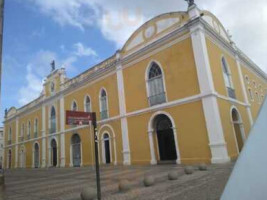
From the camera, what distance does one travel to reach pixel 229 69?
15.4 m

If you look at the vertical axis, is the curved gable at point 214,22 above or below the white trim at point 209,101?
above

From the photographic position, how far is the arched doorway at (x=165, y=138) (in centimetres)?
1392

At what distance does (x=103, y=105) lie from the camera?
1812 centimetres

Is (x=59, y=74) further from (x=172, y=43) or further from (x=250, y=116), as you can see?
(x=250, y=116)

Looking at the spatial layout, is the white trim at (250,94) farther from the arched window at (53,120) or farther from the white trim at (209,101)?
the arched window at (53,120)

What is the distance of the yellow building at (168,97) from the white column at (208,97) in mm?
48

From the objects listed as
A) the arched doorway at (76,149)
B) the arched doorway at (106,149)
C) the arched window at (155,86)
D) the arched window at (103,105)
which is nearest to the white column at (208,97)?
the arched window at (155,86)

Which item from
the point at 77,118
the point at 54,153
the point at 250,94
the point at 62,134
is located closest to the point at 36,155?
the point at 54,153

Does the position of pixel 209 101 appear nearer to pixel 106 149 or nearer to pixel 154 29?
pixel 154 29

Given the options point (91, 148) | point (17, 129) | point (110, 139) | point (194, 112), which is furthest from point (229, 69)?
point (17, 129)

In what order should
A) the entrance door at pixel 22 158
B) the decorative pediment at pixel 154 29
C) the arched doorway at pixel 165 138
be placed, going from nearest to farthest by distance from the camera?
the decorative pediment at pixel 154 29, the arched doorway at pixel 165 138, the entrance door at pixel 22 158

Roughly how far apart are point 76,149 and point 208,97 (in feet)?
44.3

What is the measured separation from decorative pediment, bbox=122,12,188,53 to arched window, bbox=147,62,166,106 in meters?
1.91

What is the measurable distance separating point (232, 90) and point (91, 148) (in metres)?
11.7
